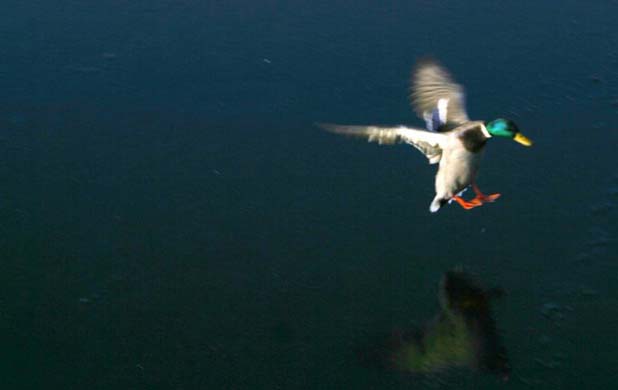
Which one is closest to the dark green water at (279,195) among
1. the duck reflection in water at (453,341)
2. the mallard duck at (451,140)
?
the duck reflection in water at (453,341)

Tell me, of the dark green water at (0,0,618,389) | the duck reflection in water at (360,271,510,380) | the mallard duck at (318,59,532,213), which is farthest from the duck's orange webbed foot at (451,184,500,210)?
the duck reflection in water at (360,271,510,380)

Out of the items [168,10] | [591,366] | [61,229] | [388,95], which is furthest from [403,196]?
[168,10]

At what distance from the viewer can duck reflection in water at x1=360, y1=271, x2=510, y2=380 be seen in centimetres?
846

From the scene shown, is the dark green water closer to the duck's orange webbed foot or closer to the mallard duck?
the duck's orange webbed foot

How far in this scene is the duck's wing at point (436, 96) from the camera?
409 inches

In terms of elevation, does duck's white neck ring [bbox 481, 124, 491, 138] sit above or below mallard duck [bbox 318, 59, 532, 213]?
above

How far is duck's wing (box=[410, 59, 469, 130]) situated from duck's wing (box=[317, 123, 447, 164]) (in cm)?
43

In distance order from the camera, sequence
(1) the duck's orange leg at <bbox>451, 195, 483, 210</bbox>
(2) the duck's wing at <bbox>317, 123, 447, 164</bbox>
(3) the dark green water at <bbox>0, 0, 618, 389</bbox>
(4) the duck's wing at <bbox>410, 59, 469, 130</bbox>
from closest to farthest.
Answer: (3) the dark green water at <bbox>0, 0, 618, 389</bbox>, (2) the duck's wing at <bbox>317, 123, 447, 164</bbox>, (1) the duck's orange leg at <bbox>451, 195, 483, 210</bbox>, (4) the duck's wing at <bbox>410, 59, 469, 130</bbox>

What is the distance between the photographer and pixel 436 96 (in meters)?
10.9

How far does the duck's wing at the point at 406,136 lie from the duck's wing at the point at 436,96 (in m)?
0.43

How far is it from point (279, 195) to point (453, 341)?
110 inches

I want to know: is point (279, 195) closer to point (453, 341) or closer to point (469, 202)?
point (469, 202)

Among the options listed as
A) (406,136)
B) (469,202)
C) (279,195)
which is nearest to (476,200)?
(469,202)

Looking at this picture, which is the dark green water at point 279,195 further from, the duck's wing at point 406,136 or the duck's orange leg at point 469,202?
the duck's wing at point 406,136
